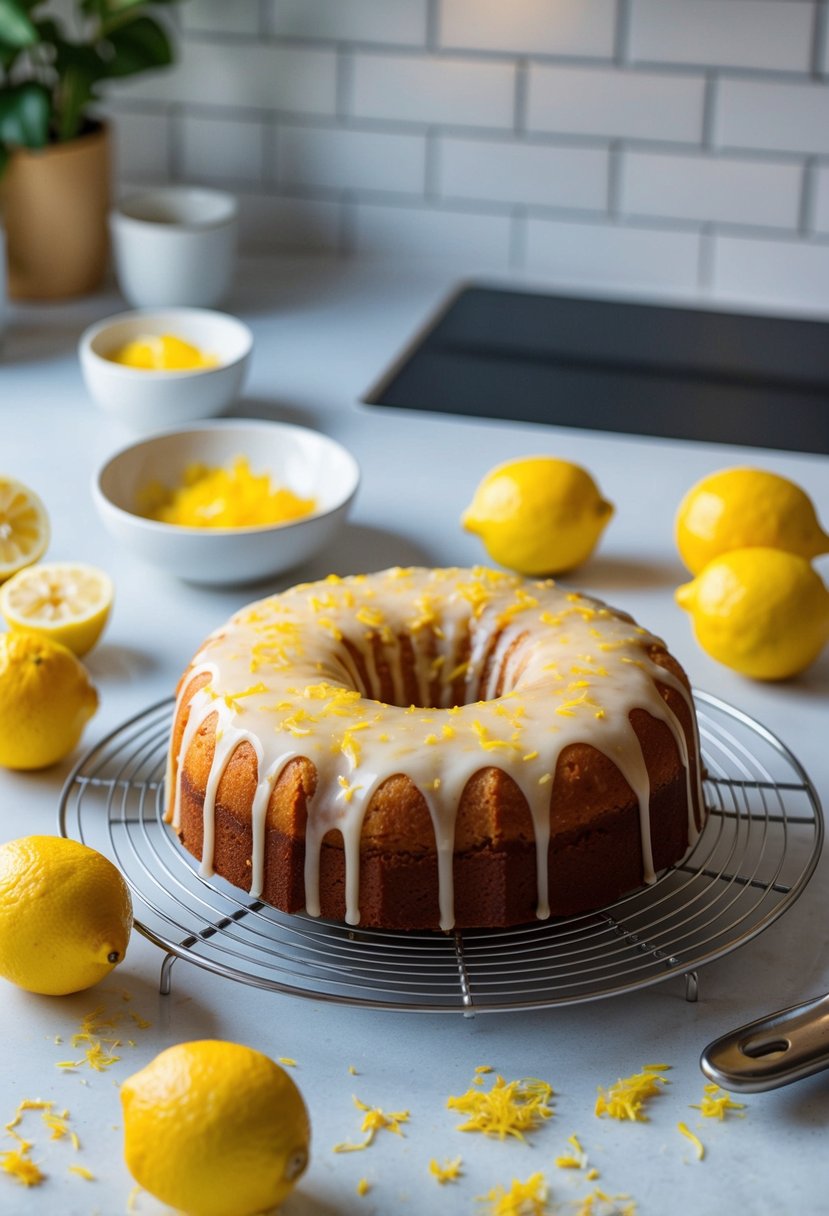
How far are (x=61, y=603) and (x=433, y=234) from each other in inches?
46.6

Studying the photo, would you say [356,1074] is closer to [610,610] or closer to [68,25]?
[610,610]

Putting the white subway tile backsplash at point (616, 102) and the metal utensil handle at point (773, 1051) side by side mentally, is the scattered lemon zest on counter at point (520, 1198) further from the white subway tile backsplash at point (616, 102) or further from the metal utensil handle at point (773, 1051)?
the white subway tile backsplash at point (616, 102)

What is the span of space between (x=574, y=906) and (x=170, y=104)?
5.65 feet

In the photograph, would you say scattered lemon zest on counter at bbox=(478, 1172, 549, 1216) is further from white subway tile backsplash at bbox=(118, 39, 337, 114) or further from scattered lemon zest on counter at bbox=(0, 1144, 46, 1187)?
white subway tile backsplash at bbox=(118, 39, 337, 114)

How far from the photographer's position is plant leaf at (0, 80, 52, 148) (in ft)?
6.34

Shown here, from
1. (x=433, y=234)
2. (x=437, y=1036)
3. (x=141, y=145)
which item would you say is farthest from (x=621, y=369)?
(x=437, y=1036)

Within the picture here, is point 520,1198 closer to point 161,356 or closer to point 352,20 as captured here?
point 161,356

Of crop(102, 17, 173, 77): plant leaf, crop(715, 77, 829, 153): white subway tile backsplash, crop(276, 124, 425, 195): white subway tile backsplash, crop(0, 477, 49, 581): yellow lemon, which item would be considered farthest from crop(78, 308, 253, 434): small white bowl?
crop(715, 77, 829, 153): white subway tile backsplash

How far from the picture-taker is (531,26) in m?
2.07

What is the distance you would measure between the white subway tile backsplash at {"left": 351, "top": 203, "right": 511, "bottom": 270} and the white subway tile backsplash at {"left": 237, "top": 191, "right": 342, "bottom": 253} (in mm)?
42

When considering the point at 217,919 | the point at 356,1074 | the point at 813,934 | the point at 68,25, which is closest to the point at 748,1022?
the point at 813,934

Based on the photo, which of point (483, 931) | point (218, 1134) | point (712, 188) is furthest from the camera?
point (712, 188)

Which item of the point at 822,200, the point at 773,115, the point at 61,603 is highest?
the point at 773,115

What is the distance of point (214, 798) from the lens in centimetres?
99
